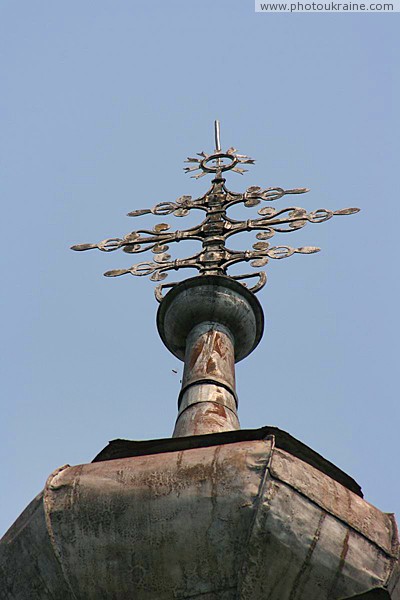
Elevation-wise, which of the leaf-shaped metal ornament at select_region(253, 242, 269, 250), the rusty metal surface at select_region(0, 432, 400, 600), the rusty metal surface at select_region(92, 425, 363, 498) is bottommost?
the rusty metal surface at select_region(0, 432, 400, 600)

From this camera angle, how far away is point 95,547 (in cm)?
824

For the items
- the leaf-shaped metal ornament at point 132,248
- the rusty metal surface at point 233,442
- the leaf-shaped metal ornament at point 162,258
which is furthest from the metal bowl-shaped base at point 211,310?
the rusty metal surface at point 233,442

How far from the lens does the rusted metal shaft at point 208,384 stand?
10.1 meters

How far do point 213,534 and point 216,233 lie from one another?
543cm

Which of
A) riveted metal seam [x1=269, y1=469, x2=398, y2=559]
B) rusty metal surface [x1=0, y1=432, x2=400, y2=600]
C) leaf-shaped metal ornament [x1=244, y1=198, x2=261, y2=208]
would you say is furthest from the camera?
leaf-shaped metal ornament [x1=244, y1=198, x2=261, y2=208]

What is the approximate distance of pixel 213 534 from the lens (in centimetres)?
809

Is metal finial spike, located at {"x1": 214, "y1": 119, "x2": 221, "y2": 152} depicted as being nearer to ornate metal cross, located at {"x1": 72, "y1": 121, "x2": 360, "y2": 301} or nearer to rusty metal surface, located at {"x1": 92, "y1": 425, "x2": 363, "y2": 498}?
ornate metal cross, located at {"x1": 72, "y1": 121, "x2": 360, "y2": 301}

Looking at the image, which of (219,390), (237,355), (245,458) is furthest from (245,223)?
(245,458)

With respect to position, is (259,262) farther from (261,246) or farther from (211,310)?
(211,310)

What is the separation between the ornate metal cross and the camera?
12.7 metres

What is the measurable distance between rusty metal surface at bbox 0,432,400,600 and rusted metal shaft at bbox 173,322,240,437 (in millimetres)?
1604

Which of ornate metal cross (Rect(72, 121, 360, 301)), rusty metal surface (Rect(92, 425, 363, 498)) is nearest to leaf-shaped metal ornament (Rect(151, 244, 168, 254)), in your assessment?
ornate metal cross (Rect(72, 121, 360, 301))

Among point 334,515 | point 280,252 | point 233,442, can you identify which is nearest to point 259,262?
point 280,252

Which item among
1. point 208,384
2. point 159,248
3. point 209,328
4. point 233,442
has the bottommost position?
point 233,442
